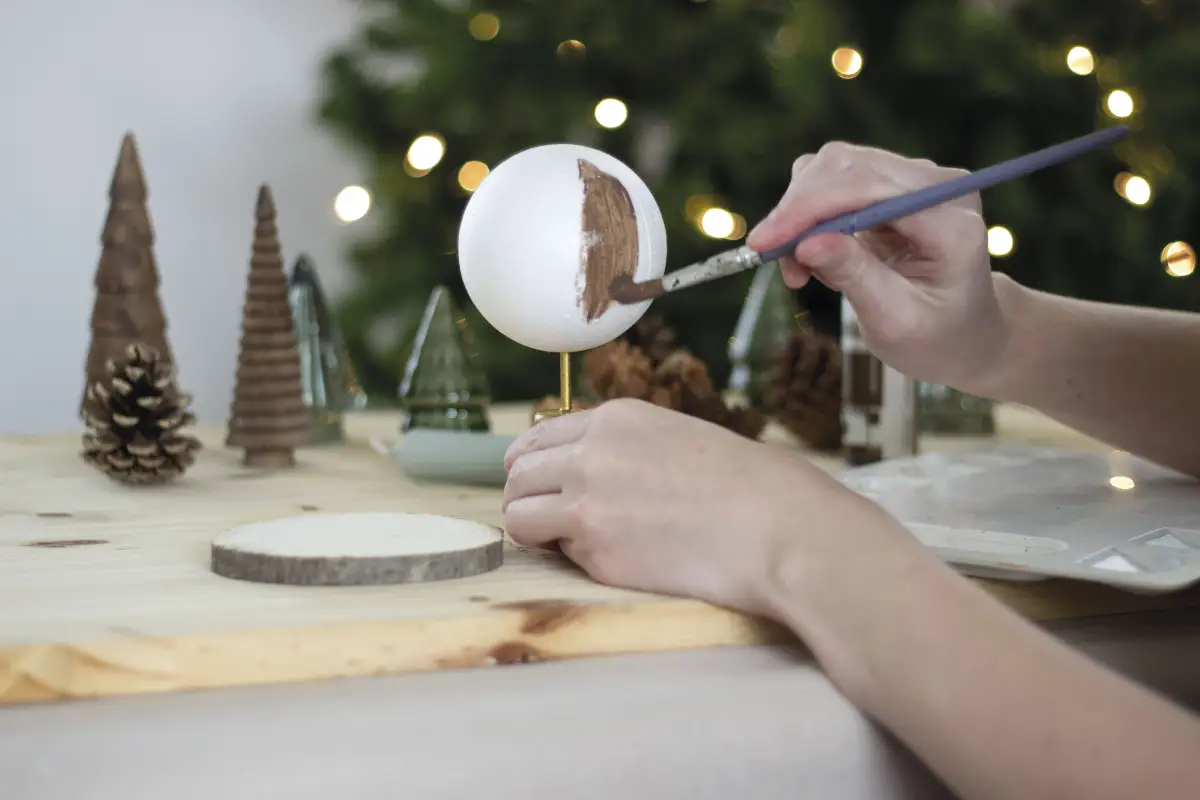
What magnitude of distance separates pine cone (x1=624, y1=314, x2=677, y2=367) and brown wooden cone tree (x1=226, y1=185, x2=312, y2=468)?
11.7 inches

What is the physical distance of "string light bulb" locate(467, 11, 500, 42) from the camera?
181 centimetres

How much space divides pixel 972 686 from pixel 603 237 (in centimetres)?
31

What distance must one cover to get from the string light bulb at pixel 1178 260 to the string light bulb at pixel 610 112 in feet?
2.74

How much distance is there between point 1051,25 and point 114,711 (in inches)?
72.1

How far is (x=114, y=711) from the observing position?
0.38 metres

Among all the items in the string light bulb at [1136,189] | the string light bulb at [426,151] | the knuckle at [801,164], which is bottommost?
the knuckle at [801,164]

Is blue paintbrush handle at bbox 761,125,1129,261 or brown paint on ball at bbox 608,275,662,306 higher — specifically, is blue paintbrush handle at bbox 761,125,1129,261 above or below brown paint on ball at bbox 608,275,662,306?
above

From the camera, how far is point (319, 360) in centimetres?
104

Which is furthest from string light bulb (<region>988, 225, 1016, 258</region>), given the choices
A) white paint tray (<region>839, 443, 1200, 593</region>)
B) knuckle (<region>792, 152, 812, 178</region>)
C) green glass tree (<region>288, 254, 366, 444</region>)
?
knuckle (<region>792, 152, 812, 178</region>)

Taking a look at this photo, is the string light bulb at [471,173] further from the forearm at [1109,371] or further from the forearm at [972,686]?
the forearm at [972,686]

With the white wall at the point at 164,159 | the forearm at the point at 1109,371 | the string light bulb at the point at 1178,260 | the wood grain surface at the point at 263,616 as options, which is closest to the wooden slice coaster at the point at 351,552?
the wood grain surface at the point at 263,616

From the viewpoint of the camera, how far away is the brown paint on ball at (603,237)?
2.03 feet

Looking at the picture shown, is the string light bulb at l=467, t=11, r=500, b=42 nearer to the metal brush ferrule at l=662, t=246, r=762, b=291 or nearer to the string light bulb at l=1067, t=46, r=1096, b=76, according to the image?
the string light bulb at l=1067, t=46, r=1096, b=76

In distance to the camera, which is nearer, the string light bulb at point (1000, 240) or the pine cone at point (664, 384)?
the pine cone at point (664, 384)
